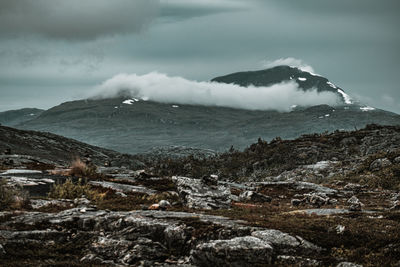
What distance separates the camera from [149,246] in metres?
15.9

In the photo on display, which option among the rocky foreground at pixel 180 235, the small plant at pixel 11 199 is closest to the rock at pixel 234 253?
the rocky foreground at pixel 180 235

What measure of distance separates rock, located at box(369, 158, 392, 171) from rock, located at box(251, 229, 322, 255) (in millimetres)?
50451

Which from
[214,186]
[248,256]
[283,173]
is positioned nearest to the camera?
[248,256]

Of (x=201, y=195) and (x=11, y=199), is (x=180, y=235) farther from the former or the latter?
(x=11, y=199)

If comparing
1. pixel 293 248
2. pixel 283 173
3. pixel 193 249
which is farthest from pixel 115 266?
pixel 283 173

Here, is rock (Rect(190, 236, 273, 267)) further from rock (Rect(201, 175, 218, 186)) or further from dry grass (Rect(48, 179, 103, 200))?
rock (Rect(201, 175, 218, 186))

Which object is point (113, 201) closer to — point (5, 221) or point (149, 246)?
point (5, 221)

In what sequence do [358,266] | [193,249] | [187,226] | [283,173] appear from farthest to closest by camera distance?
1. [283,173]
2. [187,226]
3. [193,249]
4. [358,266]

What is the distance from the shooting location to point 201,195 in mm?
27859

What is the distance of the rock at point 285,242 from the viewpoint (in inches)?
575

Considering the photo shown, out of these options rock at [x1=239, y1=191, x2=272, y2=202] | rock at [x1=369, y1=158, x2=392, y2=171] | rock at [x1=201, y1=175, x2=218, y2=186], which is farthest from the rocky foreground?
rock at [x1=369, y1=158, x2=392, y2=171]

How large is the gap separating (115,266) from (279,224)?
770cm

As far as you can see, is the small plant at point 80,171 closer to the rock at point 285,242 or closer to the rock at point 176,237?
the rock at point 176,237

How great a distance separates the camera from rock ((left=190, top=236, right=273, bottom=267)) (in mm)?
Result: 13961
